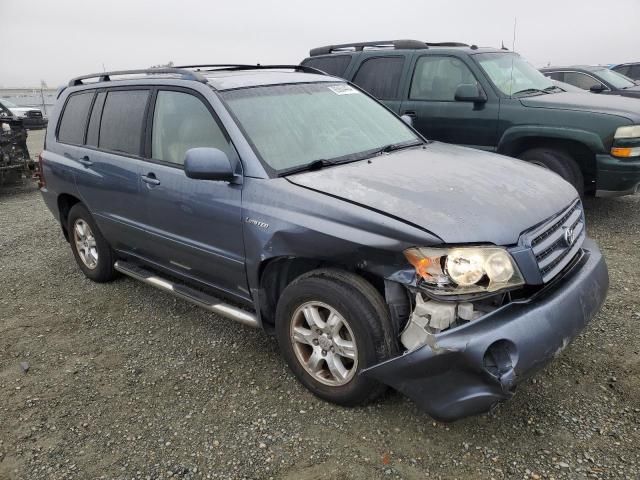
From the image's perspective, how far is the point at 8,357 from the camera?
3.61m

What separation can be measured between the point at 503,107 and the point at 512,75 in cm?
65

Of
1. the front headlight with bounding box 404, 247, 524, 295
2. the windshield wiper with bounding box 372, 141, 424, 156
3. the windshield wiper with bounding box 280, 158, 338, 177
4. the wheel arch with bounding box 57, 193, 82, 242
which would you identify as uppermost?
the windshield wiper with bounding box 280, 158, 338, 177

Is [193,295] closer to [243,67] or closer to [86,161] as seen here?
[86,161]

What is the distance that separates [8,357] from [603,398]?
375cm

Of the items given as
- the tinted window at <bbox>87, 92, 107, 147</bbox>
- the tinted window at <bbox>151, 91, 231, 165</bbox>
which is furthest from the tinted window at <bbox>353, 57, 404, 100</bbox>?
the tinted window at <bbox>151, 91, 231, 165</bbox>

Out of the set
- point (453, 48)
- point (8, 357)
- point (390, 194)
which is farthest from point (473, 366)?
point (453, 48)

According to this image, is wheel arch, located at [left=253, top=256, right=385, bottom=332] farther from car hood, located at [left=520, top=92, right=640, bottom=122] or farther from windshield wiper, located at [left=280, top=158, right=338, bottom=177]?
car hood, located at [left=520, top=92, right=640, bottom=122]

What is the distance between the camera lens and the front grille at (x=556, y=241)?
8.10 ft

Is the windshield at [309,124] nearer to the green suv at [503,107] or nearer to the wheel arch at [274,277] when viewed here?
the wheel arch at [274,277]

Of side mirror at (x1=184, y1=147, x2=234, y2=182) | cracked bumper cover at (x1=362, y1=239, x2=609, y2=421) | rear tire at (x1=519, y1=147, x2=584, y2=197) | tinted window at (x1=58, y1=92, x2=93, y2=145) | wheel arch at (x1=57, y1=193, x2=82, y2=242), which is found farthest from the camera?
rear tire at (x1=519, y1=147, x2=584, y2=197)

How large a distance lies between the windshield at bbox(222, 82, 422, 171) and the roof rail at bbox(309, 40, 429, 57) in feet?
10.1

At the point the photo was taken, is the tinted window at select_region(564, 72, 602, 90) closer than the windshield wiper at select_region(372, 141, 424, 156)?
No

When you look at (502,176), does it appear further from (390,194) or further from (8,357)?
(8,357)

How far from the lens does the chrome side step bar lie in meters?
3.19
